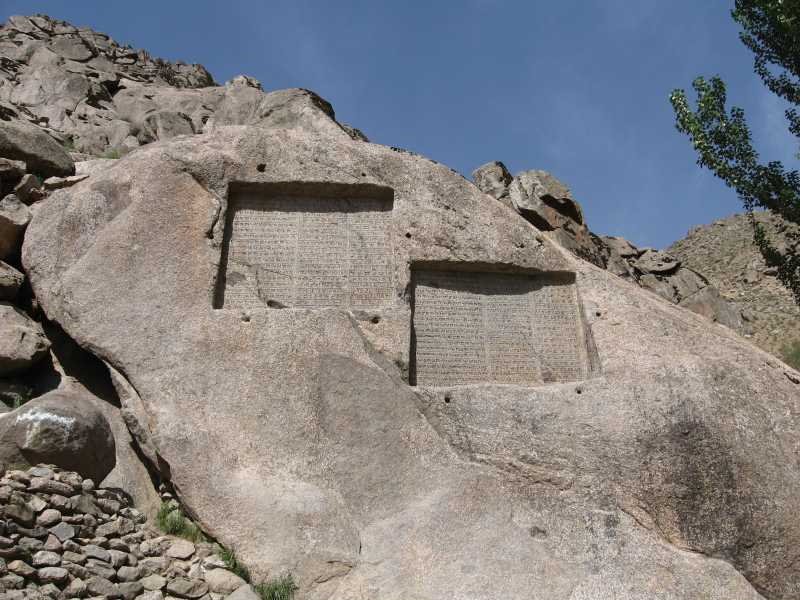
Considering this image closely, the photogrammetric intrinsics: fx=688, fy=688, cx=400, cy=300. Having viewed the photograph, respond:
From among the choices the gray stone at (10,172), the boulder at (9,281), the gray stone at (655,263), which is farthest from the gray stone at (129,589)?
the gray stone at (655,263)

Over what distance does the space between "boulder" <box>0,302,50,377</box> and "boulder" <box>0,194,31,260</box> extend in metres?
0.91

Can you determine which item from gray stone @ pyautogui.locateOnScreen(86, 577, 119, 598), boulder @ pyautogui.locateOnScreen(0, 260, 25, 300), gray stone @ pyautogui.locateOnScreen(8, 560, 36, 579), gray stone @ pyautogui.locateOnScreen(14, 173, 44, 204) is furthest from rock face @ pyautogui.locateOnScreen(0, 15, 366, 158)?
gray stone @ pyautogui.locateOnScreen(86, 577, 119, 598)

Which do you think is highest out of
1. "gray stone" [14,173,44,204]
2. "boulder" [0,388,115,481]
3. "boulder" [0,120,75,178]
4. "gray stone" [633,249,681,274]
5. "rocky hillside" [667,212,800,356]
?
"rocky hillside" [667,212,800,356]

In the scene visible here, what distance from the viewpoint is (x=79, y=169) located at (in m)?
9.27

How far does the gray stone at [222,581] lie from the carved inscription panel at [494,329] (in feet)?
8.05

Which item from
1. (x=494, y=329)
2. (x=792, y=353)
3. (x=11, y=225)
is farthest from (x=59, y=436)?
(x=792, y=353)

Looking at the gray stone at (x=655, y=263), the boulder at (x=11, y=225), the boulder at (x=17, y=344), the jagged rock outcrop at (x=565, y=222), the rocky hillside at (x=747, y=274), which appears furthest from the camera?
the rocky hillside at (x=747, y=274)

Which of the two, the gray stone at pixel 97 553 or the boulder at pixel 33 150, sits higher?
the boulder at pixel 33 150

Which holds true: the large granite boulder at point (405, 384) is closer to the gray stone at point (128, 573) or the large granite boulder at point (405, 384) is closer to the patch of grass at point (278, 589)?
the patch of grass at point (278, 589)

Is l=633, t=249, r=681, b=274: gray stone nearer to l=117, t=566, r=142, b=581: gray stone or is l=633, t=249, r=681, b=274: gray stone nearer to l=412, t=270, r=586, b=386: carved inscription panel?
l=412, t=270, r=586, b=386: carved inscription panel

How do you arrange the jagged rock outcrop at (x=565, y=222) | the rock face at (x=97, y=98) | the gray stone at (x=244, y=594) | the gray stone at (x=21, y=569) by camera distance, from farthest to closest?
the jagged rock outcrop at (x=565, y=222)
the rock face at (x=97, y=98)
the gray stone at (x=244, y=594)
the gray stone at (x=21, y=569)

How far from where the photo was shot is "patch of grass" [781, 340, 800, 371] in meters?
20.6

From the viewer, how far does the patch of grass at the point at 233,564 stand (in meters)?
5.41

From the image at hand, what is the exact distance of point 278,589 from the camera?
5262mm
